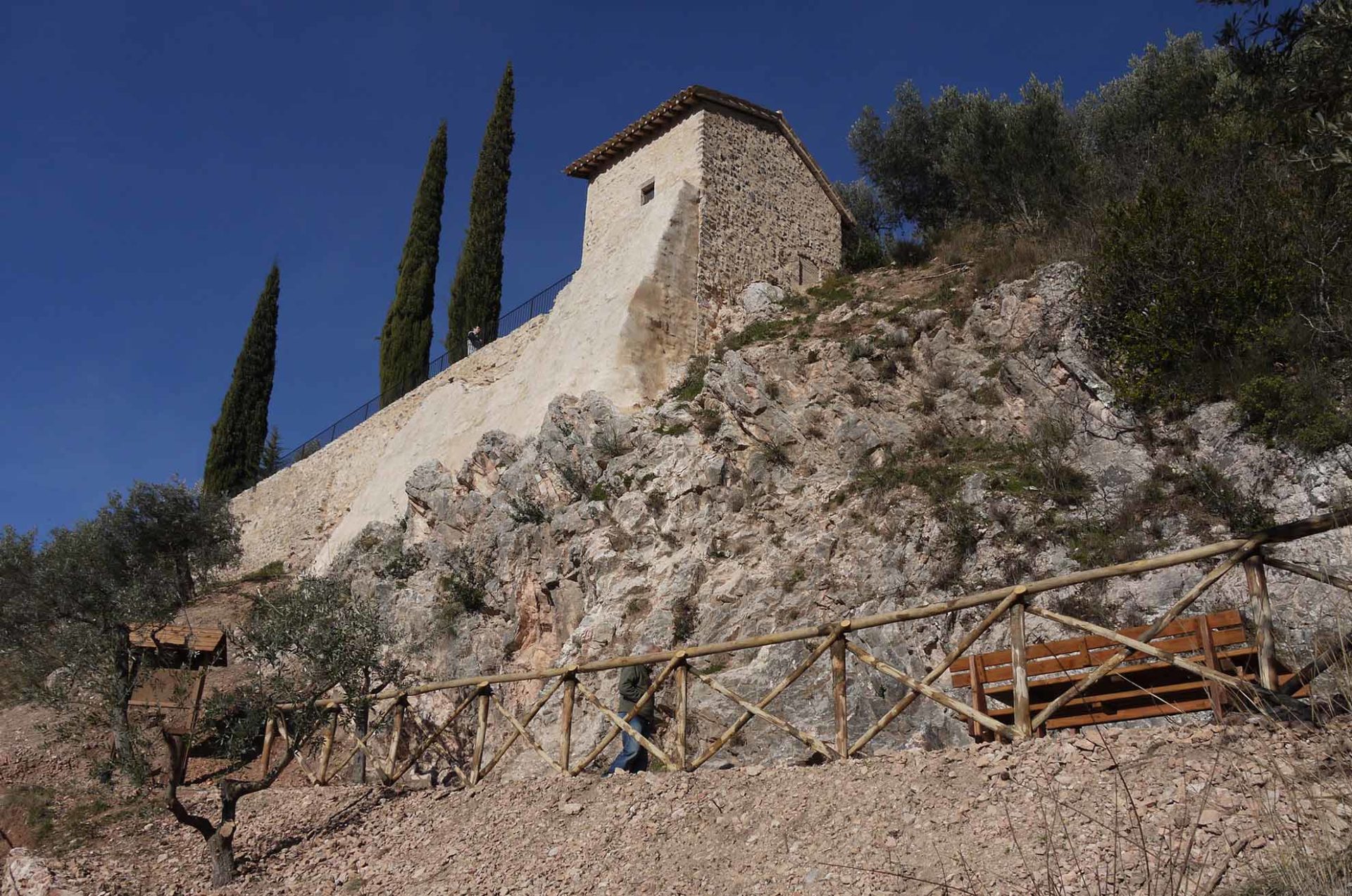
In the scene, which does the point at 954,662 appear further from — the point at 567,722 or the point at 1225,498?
the point at 1225,498

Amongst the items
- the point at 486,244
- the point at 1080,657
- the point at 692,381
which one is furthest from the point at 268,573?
the point at 1080,657

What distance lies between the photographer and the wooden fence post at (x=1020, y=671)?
667 cm

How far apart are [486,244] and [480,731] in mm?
20347

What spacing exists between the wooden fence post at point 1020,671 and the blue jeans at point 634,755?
4.03 metres

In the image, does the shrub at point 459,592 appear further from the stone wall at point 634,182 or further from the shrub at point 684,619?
the stone wall at point 634,182

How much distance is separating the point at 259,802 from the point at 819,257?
15814 millimetres

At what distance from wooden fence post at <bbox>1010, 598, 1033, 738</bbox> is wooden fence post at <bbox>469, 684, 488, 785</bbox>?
18.5 ft

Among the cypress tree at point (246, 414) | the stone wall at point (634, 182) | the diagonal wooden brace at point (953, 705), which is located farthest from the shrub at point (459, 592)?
the cypress tree at point (246, 414)

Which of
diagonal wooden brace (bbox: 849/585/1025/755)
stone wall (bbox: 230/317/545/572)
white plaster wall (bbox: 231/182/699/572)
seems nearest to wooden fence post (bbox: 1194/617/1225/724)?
diagonal wooden brace (bbox: 849/585/1025/755)

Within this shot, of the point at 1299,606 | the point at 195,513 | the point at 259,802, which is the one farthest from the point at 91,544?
the point at 1299,606

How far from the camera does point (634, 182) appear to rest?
72.7 ft

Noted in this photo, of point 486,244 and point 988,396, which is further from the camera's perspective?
point 486,244

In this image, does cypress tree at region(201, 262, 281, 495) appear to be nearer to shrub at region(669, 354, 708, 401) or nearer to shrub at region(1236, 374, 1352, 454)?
shrub at region(669, 354, 708, 401)

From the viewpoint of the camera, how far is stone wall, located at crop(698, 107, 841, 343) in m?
20.7
